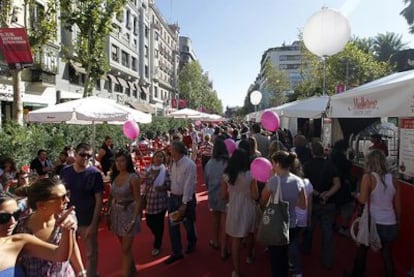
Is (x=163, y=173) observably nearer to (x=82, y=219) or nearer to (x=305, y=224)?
(x=82, y=219)

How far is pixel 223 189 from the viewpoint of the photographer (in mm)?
5219

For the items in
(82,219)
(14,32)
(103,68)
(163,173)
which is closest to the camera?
(82,219)

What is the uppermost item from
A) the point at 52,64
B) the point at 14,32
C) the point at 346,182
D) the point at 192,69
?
the point at 192,69

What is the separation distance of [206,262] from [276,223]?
80.3 inches

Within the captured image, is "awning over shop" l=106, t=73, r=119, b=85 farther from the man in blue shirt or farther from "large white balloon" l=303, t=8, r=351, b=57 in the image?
the man in blue shirt

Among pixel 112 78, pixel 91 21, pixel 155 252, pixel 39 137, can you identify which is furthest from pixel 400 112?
pixel 112 78

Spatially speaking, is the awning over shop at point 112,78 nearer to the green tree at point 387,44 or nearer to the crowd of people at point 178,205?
the crowd of people at point 178,205

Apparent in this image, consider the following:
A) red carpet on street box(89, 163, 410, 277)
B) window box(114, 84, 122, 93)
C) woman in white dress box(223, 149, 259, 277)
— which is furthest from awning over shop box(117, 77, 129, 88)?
woman in white dress box(223, 149, 259, 277)

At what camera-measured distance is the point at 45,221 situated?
8.68 feet

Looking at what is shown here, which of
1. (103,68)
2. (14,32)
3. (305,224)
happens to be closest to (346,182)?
(305,224)

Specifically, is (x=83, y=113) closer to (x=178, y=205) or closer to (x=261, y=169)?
(x=178, y=205)

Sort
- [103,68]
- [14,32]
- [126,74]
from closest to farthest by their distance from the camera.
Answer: [14,32] → [103,68] → [126,74]

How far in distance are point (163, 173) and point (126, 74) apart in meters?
36.3

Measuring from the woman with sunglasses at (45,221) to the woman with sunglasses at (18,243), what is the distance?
129mm
